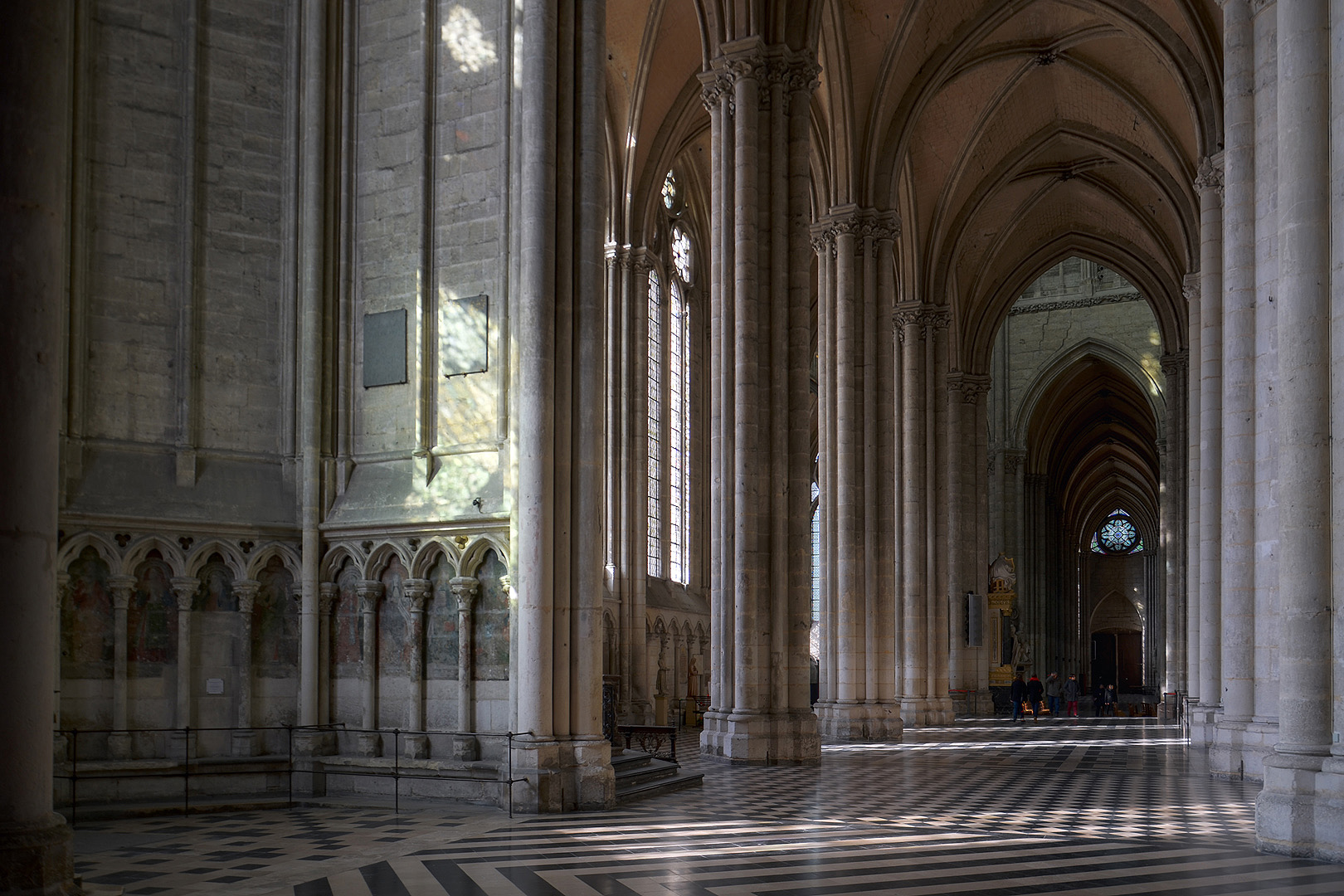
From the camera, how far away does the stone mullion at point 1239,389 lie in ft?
56.7

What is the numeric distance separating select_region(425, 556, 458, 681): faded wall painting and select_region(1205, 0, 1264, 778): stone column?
1111 centimetres

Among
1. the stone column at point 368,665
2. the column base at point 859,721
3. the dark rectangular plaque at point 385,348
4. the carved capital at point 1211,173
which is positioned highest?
the carved capital at point 1211,173

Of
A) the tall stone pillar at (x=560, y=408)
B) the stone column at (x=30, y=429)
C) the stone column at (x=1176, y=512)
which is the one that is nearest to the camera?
the stone column at (x=30, y=429)

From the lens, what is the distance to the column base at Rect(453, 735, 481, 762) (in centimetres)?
1405

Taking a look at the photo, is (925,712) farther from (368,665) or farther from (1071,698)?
(368,665)

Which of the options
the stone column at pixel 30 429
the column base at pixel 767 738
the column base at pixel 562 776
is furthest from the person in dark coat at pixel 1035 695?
the stone column at pixel 30 429

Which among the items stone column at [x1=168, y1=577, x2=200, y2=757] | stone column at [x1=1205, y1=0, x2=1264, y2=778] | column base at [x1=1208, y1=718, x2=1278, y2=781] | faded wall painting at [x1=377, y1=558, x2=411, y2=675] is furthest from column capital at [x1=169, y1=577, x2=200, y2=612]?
stone column at [x1=1205, y1=0, x2=1264, y2=778]

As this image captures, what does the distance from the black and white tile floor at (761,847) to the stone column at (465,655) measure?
104 centimetres

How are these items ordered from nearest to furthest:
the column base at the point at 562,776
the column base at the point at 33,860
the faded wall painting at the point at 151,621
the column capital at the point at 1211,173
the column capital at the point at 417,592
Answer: the column base at the point at 33,860, the column base at the point at 562,776, the faded wall painting at the point at 151,621, the column capital at the point at 417,592, the column capital at the point at 1211,173

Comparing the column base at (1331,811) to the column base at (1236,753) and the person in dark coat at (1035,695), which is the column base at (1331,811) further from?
the person in dark coat at (1035,695)

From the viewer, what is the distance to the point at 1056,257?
45625 mm

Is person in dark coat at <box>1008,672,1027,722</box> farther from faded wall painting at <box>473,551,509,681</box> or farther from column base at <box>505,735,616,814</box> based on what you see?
faded wall painting at <box>473,551,509,681</box>

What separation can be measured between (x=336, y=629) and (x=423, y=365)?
351 cm

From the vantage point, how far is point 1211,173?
25297 mm
